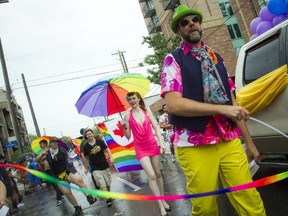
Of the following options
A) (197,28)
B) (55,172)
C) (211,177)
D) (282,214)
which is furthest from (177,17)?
(55,172)

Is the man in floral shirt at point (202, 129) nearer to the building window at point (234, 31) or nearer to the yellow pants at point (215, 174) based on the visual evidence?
the yellow pants at point (215, 174)

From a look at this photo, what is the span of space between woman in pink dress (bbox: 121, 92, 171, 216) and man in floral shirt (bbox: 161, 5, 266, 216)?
85.9 inches

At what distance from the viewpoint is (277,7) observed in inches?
203

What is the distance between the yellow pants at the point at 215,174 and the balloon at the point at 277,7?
382cm

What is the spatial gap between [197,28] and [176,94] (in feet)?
1.92

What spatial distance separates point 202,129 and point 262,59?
6.68ft

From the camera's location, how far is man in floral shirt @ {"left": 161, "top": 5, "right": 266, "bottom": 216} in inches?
85.9

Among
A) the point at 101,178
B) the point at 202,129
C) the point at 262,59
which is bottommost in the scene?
the point at 101,178

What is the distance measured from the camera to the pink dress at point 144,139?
4.56 m

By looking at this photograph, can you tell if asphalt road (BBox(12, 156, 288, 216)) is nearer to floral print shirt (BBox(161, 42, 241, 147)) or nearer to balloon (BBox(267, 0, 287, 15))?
floral print shirt (BBox(161, 42, 241, 147))

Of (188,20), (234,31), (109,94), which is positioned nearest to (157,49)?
(234,31)

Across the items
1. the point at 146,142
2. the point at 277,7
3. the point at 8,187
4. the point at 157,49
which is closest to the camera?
the point at 146,142

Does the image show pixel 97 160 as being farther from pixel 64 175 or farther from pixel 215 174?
pixel 215 174

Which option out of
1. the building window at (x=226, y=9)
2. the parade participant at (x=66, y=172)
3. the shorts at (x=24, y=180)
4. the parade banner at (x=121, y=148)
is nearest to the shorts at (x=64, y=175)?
the parade participant at (x=66, y=172)
